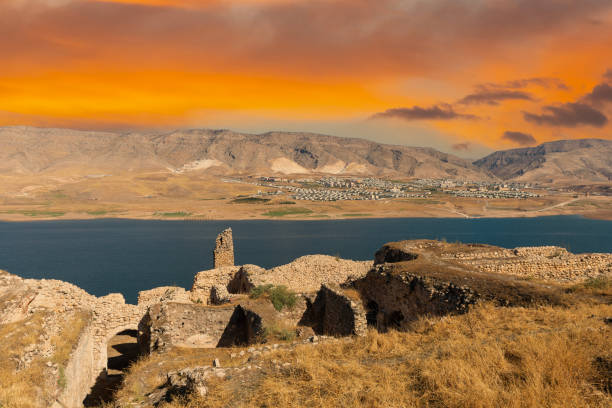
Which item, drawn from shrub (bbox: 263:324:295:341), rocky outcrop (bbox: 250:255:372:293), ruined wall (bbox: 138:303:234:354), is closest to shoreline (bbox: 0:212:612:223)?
rocky outcrop (bbox: 250:255:372:293)

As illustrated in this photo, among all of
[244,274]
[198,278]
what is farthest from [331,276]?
[198,278]

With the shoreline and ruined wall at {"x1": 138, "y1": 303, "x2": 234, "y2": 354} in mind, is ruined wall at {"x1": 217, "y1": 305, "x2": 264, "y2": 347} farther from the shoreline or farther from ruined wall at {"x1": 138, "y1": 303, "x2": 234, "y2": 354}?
the shoreline

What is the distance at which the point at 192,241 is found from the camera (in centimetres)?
9350

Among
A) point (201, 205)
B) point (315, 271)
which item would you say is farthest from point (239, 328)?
point (201, 205)

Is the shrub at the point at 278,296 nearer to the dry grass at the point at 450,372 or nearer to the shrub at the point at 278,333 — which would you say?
the shrub at the point at 278,333

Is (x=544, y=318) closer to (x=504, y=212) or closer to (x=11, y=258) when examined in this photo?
(x=11, y=258)

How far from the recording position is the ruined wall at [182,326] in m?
14.2

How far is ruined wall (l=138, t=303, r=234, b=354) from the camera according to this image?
14.2 m

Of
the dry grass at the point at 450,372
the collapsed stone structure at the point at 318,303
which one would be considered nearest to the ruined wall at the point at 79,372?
the collapsed stone structure at the point at 318,303

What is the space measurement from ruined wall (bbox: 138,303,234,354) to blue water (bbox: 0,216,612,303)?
3652 centimetres

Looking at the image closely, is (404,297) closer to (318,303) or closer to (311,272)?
(318,303)

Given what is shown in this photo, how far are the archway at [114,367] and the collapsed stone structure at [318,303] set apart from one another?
0.44 m

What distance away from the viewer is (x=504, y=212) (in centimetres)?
15412

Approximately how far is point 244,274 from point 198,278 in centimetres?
362
